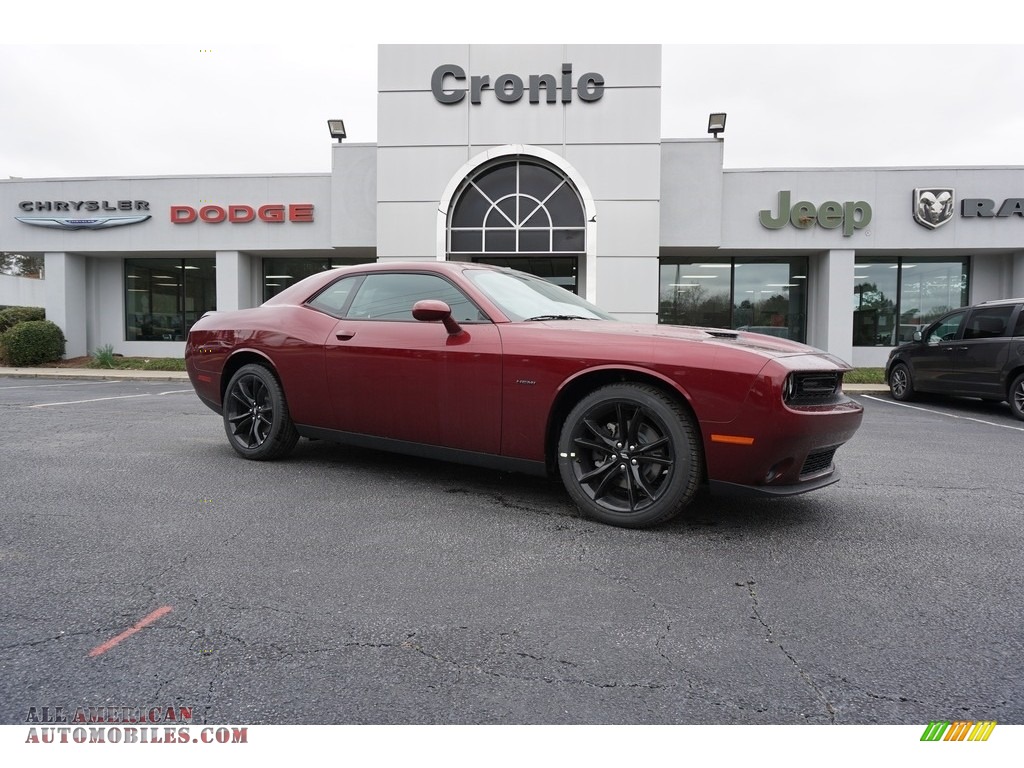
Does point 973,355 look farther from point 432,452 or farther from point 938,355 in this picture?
point 432,452

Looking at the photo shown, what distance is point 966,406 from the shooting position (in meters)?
10.8

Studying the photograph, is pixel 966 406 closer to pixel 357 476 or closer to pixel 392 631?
pixel 357 476

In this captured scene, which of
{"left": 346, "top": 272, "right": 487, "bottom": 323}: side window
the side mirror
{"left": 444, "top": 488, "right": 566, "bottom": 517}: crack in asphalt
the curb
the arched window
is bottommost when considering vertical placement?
{"left": 444, "top": 488, "right": 566, "bottom": 517}: crack in asphalt

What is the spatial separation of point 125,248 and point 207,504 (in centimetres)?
1738

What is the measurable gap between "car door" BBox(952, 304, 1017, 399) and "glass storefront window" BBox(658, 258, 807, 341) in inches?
316

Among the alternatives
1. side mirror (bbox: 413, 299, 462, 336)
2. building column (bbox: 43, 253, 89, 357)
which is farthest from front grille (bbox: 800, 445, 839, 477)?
building column (bbox: 43, 253, 89, 357)

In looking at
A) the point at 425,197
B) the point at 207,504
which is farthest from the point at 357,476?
the point at 425,197

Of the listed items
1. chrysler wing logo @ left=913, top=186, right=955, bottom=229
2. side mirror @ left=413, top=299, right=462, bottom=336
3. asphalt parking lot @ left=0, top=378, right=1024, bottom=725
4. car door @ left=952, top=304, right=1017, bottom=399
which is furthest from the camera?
chrysler wing logo @ left=913, top=186, right=955, bottom=229

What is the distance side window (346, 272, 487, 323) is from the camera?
412cm

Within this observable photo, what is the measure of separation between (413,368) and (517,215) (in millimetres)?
11886

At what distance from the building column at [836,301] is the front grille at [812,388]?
556 inches

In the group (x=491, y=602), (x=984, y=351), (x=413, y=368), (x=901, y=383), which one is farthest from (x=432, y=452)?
(x=901, y=383)

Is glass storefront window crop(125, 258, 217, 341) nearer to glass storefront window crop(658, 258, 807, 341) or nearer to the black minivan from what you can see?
glass storefront window crop(658, 258, 807, 341)

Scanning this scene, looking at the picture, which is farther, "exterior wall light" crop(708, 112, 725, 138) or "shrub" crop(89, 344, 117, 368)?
"shrub" crop(89, 344, 117, 368)
